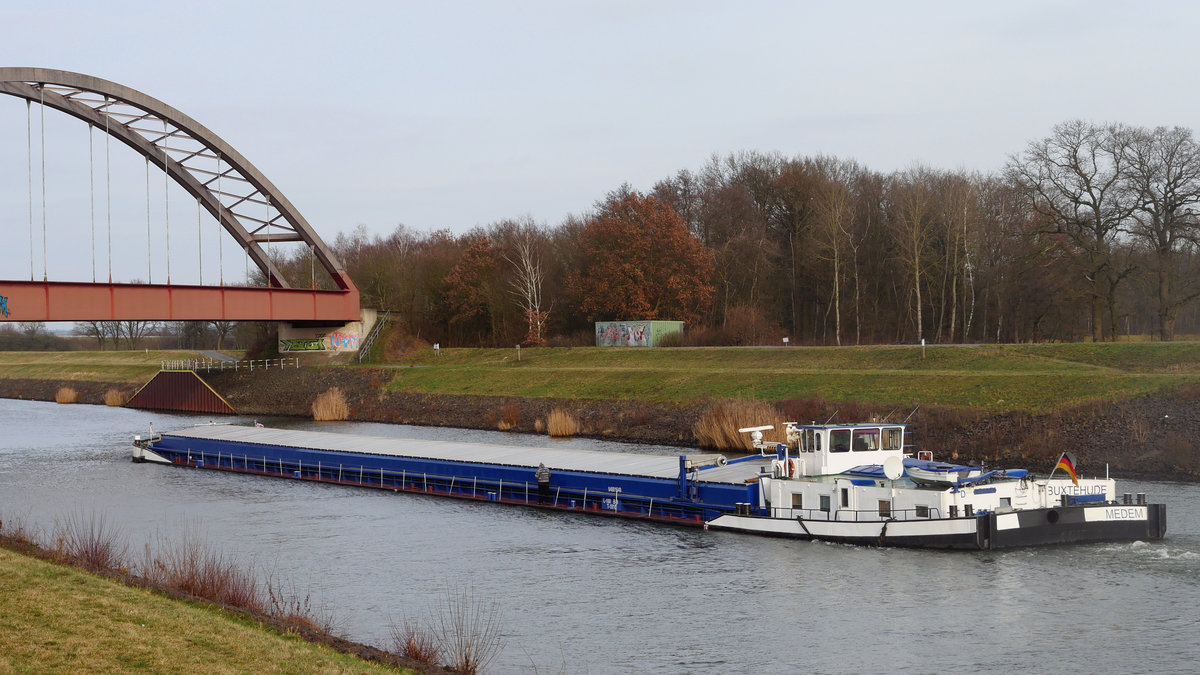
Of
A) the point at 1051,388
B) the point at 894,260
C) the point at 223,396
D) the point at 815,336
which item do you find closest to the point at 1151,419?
the point at 1051,388

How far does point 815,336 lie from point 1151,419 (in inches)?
1965

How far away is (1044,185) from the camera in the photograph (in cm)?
6850

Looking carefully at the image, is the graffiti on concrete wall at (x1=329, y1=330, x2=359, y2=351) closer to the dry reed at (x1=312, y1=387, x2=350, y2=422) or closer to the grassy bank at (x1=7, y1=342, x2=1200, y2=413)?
the grassy bank at (x1=7, y1=342, x2=1200, y2=413)

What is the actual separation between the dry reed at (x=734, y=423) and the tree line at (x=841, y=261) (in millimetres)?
27401

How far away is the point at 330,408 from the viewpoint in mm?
73062

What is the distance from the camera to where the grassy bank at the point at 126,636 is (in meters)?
14.2

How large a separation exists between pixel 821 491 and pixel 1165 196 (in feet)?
148

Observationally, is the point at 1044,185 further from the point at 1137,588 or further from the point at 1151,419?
the point at 1137,588

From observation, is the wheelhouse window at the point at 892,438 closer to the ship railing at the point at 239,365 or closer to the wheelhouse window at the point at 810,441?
the wheelhouse window at the point at 810,441

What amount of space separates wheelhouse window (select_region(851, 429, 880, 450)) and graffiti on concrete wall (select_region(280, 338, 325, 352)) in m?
63.6

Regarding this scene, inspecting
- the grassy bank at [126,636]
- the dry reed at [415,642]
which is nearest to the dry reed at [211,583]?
the grassy bank at [126,636]

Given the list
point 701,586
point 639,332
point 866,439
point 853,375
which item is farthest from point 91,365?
point 701,586

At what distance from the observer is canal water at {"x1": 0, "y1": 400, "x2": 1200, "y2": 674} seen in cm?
1958

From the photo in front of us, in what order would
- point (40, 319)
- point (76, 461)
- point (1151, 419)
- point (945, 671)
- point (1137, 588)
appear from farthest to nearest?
point (40, 319) < point (76, 461) < point (1151, 419) < point (1137, 588) < point (945, 671)
